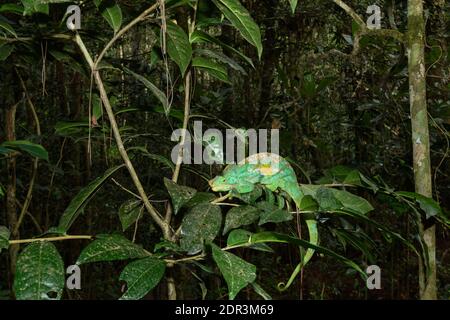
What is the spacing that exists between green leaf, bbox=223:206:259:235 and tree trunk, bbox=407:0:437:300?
0.54 metres

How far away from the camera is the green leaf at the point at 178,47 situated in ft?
2.84

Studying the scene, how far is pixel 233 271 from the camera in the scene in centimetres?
64

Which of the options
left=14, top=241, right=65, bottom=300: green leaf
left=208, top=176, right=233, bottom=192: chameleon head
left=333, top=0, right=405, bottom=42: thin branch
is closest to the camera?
left=14, top=241, right=65, bottom=300: green leaf

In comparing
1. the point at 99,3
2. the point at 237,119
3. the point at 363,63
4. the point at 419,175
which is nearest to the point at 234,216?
the point at 99,3

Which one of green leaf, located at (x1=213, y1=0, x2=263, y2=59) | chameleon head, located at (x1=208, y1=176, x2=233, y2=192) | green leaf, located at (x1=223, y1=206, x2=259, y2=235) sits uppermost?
green leaf, located at (x1=213, y1=0, x2=263, y2=59)

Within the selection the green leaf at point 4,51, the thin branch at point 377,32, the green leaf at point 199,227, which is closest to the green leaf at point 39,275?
the green leaf at point 199,227

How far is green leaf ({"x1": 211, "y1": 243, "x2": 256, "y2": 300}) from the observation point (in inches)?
24.2

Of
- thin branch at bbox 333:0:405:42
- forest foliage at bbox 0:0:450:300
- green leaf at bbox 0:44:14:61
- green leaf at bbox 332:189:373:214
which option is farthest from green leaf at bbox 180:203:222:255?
thin branch at bbox 333:0:405:42

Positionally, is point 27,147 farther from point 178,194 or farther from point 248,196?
point 248,196

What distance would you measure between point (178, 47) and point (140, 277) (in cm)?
43

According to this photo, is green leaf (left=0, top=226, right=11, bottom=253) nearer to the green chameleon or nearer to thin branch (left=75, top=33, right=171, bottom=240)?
thin branch (left=75, top=33, right=171, bottom=240)

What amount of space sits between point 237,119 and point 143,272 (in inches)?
98.6

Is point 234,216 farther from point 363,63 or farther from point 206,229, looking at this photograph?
point 363,63

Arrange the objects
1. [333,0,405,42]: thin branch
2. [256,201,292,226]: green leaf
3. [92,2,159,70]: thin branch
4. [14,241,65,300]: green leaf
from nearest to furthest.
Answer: [14,241,65,300]: green leaf
[256,201,292,226]: green leaf
[92,2,159,70]: thin branch
[333,0,405,42]: thin branch
